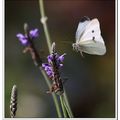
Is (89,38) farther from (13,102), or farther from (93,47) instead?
(13,102)

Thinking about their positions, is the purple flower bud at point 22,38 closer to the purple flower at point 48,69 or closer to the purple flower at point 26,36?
the purple flower at point 26,36

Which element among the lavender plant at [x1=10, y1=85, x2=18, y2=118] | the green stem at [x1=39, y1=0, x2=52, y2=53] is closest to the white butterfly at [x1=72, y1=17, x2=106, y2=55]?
the green stem at [x1=39, y1=0, x2=52, y2=53]

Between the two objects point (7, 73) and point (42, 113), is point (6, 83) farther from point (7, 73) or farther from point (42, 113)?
point (42, 113)

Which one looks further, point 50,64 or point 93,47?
point 93,47

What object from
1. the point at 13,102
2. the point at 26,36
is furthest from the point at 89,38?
the point at 13,102

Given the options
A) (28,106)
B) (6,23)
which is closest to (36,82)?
(28,106)

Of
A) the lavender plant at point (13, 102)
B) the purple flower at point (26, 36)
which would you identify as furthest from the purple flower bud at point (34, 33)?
the lavender plant at point (13, 102)

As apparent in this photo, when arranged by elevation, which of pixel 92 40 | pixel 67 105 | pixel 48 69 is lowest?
pixel 67 105
